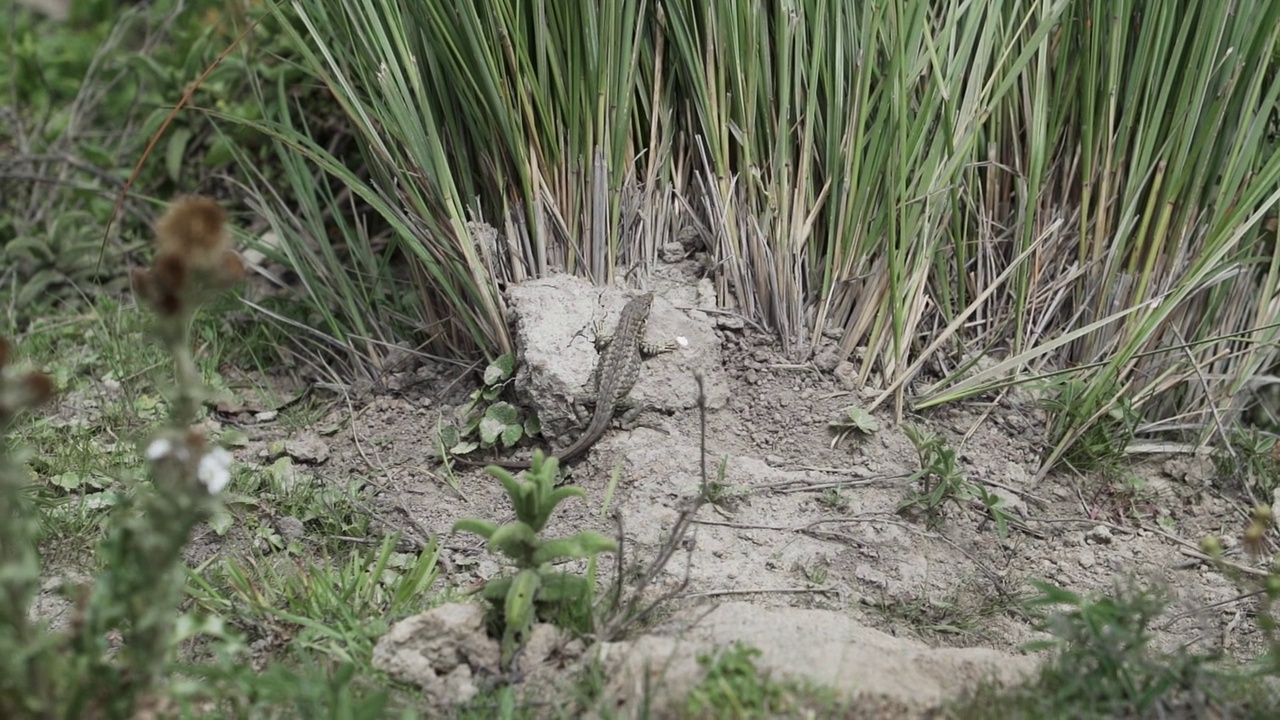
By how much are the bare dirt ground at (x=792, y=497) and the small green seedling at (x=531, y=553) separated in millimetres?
266

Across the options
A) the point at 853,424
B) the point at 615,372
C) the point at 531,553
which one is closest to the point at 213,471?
the point at 531,553

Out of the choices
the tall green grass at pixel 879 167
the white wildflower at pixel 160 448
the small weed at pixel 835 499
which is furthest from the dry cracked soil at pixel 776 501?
the white wildflower at pixel 160 448

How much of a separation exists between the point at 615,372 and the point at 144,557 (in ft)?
4.90

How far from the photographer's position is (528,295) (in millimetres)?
3402

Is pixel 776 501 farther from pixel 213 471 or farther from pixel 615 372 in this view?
pixel 213 471

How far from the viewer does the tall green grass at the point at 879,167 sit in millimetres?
3326

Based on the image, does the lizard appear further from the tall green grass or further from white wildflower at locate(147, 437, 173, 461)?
white wildflower at locate(147, 437, 173, 461)

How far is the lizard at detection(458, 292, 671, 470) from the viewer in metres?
3.22

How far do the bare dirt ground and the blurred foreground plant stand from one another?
1044 mm

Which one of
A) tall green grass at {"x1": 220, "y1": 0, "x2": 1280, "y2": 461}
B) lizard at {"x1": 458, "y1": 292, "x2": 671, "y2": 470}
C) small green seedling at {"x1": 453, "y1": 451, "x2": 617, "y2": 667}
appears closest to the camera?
small green seedling at {"x1": 453, "y1": 451, "x2": 617, "y2": 667}

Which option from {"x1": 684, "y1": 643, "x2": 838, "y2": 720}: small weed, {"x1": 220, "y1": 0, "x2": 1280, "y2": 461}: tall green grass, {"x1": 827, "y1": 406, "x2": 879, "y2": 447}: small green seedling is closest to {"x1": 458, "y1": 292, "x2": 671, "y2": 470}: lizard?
{"x1": 220, "y1": 0, "x2": 1280, "y2": 461}: tall green grass

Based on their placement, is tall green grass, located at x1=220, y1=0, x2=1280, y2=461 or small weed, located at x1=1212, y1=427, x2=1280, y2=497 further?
small weed, located at x1=1212, y1=427, x2=1280, y2=497

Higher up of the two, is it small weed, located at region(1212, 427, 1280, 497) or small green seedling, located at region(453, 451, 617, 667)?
small green seedling, located at region(453, 451, 617, 667)

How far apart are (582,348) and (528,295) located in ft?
0.81
